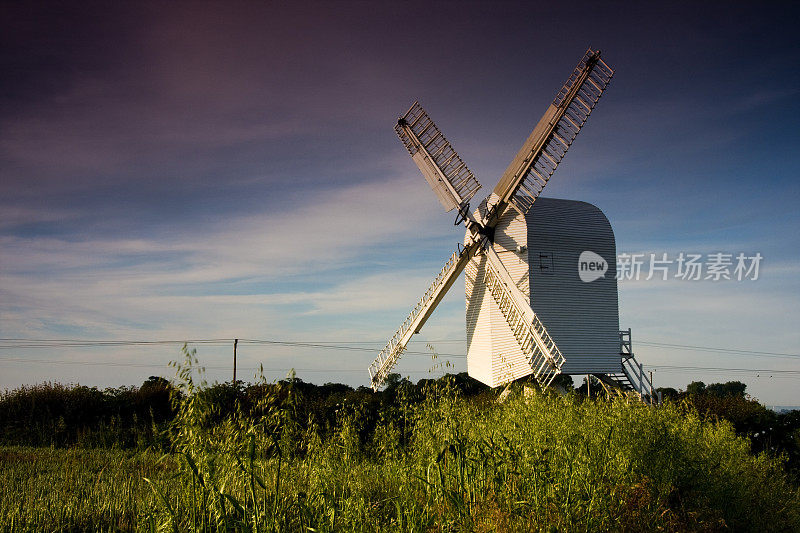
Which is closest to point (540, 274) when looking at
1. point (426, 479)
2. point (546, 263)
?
point (546, 263)

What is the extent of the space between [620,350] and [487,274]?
4.78 metres

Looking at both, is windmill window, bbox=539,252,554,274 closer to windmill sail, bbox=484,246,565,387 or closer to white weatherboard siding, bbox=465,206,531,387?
white weatherboard siding, bbox=465,206,531,387

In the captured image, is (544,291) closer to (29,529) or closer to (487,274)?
(487,274)

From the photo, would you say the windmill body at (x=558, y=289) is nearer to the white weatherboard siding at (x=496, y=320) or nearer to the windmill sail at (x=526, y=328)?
the white weatherboard siding at (x=496, y=320)

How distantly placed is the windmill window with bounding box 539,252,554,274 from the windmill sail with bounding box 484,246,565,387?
1060mm

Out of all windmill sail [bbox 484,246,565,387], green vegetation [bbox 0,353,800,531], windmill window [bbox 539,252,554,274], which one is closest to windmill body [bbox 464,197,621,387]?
windmill window [bbox 539,252,554,274]

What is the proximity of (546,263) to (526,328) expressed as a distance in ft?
7.39

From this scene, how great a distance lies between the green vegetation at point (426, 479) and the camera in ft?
15.5

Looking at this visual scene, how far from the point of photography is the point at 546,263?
17891mm

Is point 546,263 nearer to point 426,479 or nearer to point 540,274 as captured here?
point 540,274

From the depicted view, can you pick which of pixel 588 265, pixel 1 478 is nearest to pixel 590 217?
pixel 588 265

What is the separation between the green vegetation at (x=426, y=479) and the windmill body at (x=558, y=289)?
23.7 ft

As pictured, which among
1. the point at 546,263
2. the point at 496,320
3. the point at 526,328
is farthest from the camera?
the point at 496,320

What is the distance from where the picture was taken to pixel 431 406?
28.2ft
